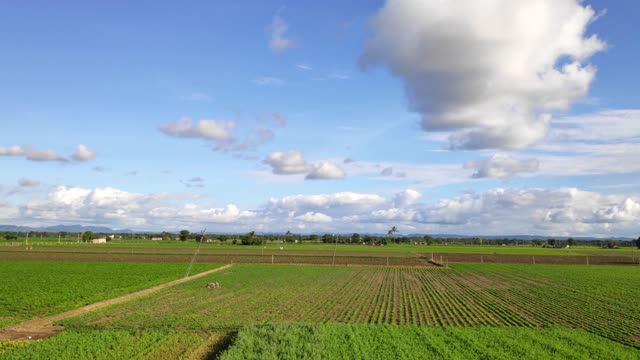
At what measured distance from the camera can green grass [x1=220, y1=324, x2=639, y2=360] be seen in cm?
1833

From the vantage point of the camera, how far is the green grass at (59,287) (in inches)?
1183

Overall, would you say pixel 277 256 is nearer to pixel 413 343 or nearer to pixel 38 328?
pixel 38 328

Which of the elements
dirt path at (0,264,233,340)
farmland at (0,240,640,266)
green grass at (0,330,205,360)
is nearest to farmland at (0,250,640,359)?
green grass at (0,330,205,360)

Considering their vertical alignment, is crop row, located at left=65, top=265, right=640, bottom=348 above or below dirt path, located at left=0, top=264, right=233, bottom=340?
below

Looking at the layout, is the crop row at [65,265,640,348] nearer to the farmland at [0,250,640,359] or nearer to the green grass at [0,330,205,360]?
the farmland at [0,250,640,359]

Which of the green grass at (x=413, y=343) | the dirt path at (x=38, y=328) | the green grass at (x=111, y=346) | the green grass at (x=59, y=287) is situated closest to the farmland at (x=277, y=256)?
the green grass at (x=59, y=287)

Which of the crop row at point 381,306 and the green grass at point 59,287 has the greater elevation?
the green grass at point 59,287

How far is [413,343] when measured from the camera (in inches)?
805

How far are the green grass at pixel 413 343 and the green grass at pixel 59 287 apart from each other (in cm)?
1490

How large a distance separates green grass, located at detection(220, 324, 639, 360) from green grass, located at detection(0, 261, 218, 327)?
1490cm

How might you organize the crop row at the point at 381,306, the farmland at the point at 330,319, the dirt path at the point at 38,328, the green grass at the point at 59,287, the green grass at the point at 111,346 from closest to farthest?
the green grass at the point at 111,346 → the farmland at the point at 330,319 → the dirt path at the point at 38,328 → the crop row at the point at 381,306 → the green grass at the point at 59,287

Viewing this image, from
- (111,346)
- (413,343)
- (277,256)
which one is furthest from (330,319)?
(277,256)

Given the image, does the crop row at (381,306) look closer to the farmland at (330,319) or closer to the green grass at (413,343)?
the farmland at (330,319)

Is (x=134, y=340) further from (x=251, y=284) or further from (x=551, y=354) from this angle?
(x=251, y=284)
